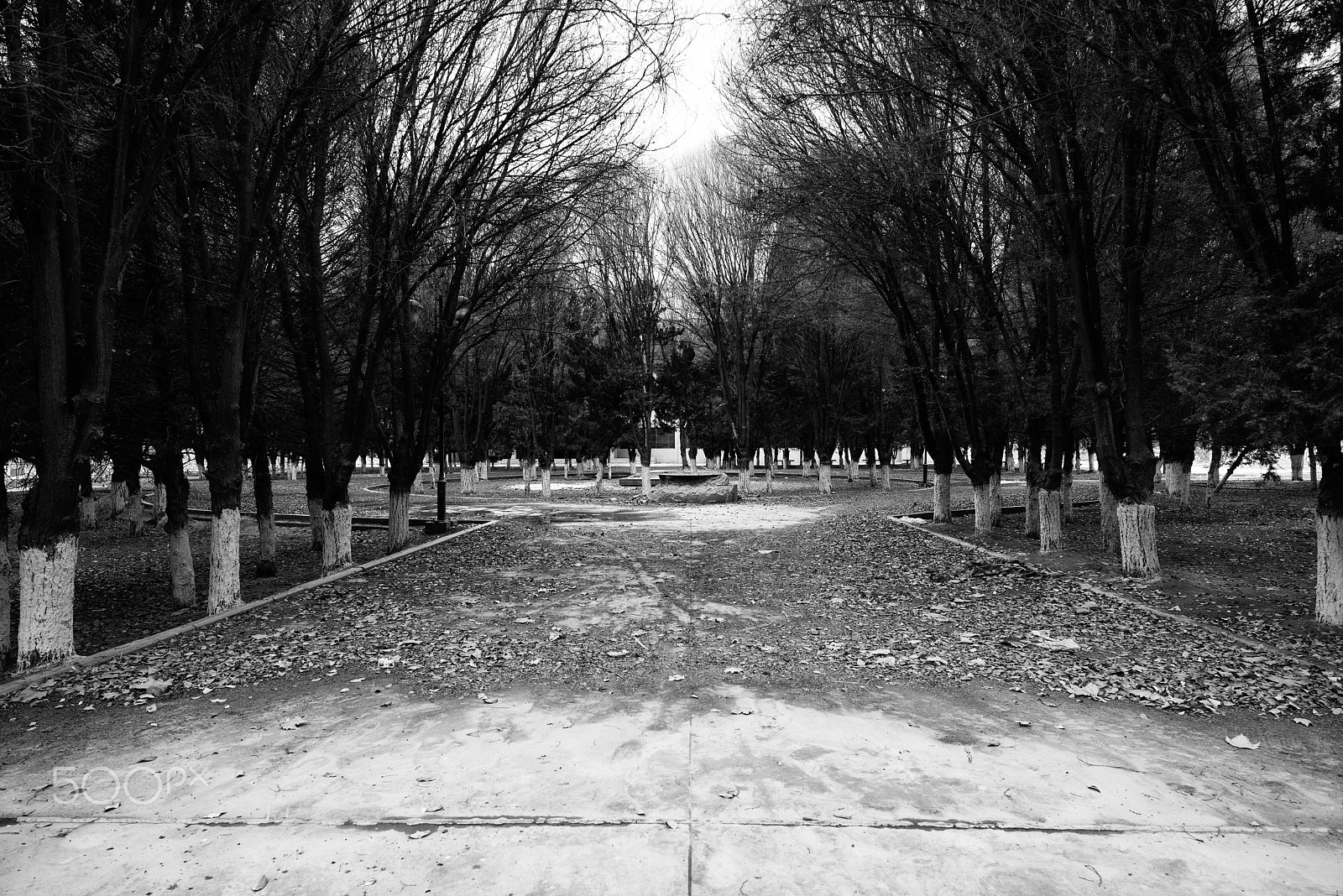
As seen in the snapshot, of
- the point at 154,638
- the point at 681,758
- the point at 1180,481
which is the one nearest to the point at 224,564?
the point at 154,638

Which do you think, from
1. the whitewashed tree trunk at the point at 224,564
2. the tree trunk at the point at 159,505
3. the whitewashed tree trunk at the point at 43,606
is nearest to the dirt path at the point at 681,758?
the whitewashed tree trunk at the point at 224,564

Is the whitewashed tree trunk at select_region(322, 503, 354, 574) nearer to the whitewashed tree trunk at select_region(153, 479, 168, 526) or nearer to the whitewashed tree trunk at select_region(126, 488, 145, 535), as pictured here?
the whitewashed tree trunk at select_region(126, 488, 145, 535)

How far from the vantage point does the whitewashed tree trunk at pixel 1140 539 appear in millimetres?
9242

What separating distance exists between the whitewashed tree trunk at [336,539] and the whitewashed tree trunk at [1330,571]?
11.9 meters

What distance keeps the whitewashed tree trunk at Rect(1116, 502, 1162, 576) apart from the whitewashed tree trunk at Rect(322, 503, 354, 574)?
35.7ft

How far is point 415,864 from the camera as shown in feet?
10.5

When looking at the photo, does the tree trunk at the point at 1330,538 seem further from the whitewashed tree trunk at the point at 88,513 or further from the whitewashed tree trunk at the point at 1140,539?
the whitewashed tree trunk at the point at 88,513

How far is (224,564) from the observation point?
330 inches

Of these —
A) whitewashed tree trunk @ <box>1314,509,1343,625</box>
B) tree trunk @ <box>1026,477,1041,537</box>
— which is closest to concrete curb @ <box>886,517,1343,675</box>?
whitewashed tree trunk @ <box>1314,509,1343,625</box>

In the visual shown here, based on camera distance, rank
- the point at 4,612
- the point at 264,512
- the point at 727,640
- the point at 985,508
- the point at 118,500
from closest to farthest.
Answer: the point at 4,612
the point at 727,640
the point at 264,512
the point at 985,508
the point at 118,500

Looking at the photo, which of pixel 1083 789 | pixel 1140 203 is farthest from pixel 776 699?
pixel 1140 203

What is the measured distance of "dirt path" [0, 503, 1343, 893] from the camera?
3164 millimetres

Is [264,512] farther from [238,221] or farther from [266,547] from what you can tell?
[238,221]

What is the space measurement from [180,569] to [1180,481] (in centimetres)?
2387
